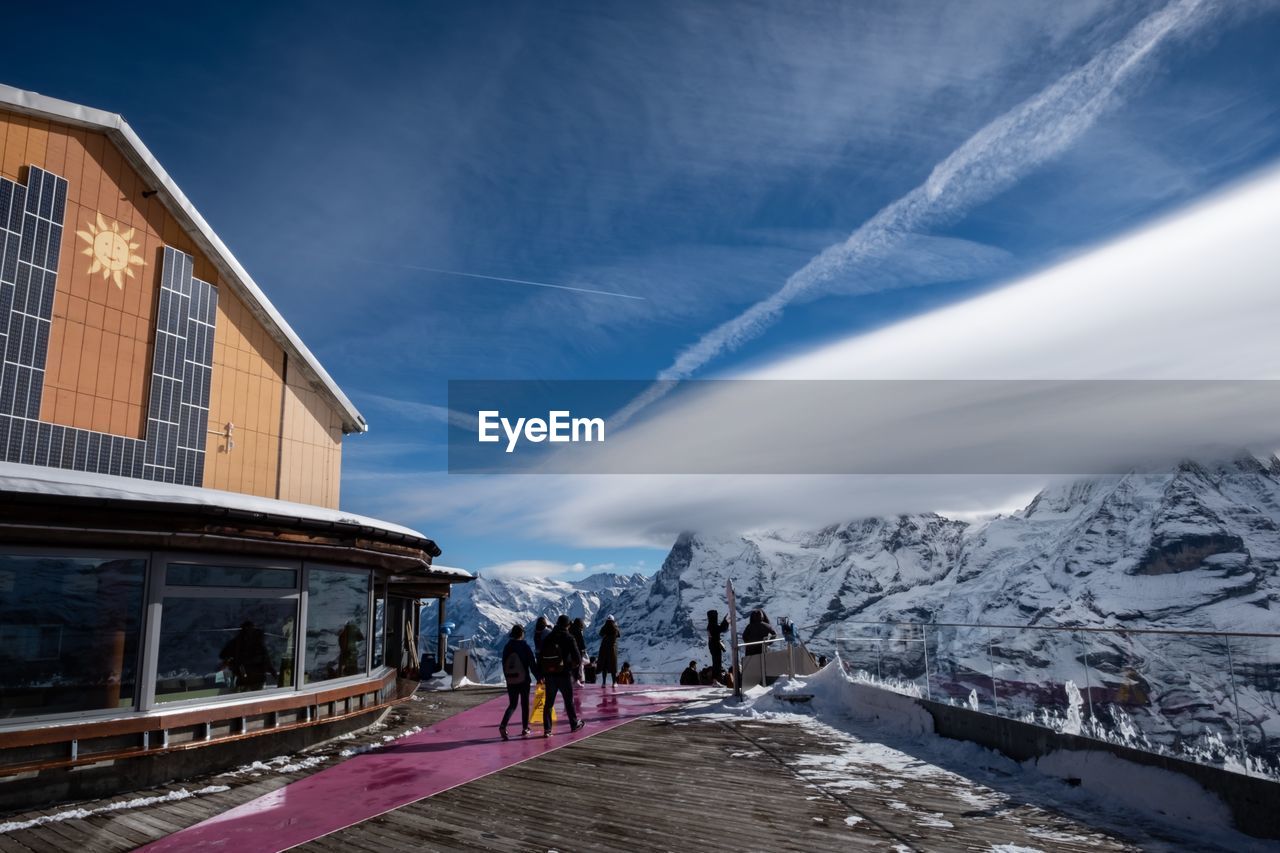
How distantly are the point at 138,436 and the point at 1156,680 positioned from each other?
50.8 ft

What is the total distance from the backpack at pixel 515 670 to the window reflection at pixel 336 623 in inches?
115

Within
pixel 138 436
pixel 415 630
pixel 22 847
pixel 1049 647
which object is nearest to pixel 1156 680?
pixel 1049 647

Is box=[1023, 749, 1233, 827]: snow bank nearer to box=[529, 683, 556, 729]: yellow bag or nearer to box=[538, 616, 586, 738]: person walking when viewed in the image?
box=[538, 616, 586, 738]: person walking

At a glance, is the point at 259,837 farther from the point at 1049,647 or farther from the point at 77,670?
the point at 1049,647

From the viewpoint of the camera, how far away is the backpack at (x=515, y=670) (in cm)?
1230

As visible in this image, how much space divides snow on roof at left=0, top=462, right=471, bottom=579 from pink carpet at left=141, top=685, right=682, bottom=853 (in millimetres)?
3597

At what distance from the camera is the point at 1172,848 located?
625cm

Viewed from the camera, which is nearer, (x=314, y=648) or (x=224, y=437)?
(x=314, y=648)

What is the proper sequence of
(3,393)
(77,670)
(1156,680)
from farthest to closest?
1. (3,393)
2. (77,670)
3. (1156,680)

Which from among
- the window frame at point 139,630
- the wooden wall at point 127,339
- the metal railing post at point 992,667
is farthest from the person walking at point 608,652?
the window frame at point 139,630

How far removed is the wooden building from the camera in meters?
8.70

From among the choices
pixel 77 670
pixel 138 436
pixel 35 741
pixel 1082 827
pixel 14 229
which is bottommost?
pixel 1082 827

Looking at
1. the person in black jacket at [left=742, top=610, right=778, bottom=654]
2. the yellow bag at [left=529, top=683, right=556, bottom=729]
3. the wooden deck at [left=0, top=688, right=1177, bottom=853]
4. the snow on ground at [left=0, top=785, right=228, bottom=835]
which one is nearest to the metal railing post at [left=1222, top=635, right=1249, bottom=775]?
the wooden deck at [left=0, top=688, right=1177, bottom=853]

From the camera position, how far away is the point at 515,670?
1236cm
